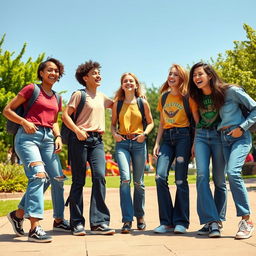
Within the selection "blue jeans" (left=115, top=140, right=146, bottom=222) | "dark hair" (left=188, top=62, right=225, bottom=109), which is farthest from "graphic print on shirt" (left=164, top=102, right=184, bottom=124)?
"blue jeans" (left=115, top=140, right=146, bottom=222)

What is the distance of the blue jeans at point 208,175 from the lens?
16.1 ft

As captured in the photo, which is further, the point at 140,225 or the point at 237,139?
the point at 140,225

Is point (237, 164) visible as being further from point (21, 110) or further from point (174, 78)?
point (21, 110)

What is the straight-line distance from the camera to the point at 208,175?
4.98 meters

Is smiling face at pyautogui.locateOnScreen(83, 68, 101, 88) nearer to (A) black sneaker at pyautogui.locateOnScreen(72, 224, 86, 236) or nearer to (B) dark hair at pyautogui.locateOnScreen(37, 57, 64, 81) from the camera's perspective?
(B) dark hair at pyautogui.locateOnScreen(37, 57, 64, 81)

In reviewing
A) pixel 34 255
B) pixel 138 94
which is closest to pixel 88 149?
pixel 138 94

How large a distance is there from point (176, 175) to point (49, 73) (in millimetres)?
2221

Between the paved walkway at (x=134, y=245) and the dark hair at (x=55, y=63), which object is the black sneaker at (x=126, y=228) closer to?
the paved walkway at (x=134, y=245)

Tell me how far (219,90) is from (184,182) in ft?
4.33

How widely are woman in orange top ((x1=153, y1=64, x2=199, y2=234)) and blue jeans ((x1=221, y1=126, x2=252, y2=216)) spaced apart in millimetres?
544

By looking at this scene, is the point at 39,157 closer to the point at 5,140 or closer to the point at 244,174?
the point at 5,140

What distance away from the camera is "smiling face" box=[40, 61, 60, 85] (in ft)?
17.3

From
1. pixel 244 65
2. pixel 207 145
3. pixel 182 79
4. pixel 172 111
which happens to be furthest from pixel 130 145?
pixel 244 65

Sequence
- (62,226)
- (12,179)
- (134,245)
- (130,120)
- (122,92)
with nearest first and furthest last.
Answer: (134,245), (62,226), (130,120), (122,92), (12,179)
